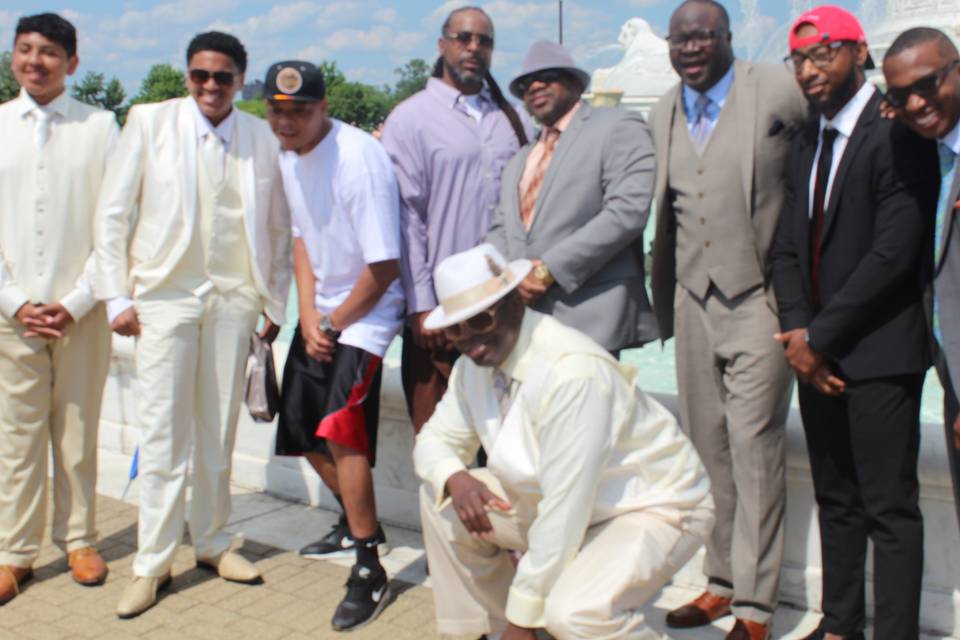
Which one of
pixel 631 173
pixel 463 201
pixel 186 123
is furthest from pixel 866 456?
pixel 186 123

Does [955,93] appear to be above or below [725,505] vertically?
above

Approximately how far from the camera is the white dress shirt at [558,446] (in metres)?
3.28

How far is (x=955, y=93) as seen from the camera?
328 centimetres

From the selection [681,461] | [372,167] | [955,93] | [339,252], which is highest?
[955,93]

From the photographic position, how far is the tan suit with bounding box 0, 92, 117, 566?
Answer: 467 cm

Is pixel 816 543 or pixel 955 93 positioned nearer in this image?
pixel 955 93

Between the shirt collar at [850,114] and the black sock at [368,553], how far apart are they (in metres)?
2.38

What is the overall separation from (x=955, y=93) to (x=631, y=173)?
1.22 metres

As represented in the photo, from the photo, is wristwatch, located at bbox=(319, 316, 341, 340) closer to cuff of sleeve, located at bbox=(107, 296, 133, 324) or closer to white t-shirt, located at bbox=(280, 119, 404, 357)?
white t-shirt, located at bbox=(280, 119, 404, 357)

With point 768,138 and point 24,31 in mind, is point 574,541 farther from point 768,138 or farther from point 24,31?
point 24,31

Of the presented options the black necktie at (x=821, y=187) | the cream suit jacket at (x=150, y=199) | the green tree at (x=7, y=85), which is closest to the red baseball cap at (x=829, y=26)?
the black necktie at (x=821, y=187)

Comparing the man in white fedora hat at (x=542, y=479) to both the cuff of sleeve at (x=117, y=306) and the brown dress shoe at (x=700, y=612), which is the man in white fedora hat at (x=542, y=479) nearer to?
the brown dress shoe at (x=700, y=612)

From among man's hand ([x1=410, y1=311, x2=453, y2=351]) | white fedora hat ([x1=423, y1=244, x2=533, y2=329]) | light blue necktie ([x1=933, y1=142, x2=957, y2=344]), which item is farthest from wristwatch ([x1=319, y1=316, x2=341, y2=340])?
light blue necktie ([x1=933, y1=142, x2=957, y2=344])

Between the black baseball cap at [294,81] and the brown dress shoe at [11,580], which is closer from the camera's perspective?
the black baseball cap at [294,81]
